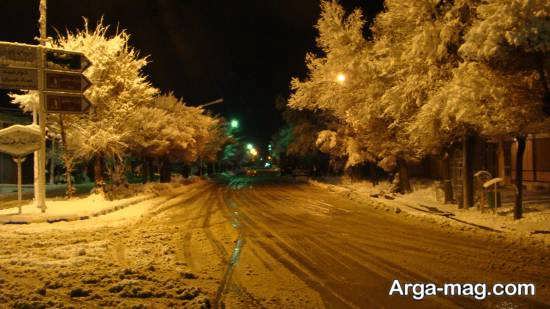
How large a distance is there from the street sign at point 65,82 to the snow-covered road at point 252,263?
635cm

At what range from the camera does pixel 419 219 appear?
55.1 feet

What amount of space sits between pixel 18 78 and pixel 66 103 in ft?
6.41

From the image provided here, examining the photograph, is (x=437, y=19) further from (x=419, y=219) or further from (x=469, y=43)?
(x=419, y=219)

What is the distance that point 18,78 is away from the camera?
1870cm

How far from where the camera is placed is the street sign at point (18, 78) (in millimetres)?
18381

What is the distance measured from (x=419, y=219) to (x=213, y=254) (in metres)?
8.80

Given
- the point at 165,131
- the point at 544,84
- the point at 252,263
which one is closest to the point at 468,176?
the point at 544,84

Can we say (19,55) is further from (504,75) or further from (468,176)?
(468,176)

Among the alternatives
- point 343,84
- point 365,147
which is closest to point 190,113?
point 365,147

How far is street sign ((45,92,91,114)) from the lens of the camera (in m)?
19.6

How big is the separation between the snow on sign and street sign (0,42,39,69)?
2.46m

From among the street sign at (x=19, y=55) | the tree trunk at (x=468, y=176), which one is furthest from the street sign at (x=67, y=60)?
the tree trunk at (x=468, y=176)

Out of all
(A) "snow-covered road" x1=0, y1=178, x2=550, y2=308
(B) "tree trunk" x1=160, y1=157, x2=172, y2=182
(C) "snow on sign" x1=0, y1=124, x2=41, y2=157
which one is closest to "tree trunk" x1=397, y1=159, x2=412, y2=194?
(A) "snow-covered road" x1=0, y1=178, x2=550, y2=308

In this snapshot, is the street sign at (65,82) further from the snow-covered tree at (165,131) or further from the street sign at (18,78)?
the snow-covered tree at (165,131)
